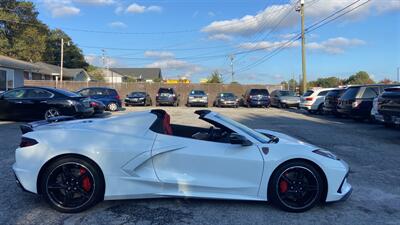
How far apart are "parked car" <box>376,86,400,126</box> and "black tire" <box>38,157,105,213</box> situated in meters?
9.21

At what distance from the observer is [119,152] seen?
481cm

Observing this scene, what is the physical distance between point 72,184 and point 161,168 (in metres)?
1.06

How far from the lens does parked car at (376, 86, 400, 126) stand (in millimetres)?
11211

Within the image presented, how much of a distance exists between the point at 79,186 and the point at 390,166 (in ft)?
19.4

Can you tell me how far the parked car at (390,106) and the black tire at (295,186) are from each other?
740 centimetres

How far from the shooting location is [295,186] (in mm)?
4938

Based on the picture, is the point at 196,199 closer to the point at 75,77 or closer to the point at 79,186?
the point at 79,186

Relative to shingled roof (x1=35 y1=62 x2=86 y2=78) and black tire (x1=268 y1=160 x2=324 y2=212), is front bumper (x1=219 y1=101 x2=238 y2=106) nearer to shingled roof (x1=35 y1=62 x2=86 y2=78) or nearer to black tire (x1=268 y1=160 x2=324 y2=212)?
black tire (x1=268 y1=160 x2=324 y2=212)

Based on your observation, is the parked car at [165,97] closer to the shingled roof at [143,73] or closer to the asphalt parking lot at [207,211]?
the asphalt parking lot at [207,211]

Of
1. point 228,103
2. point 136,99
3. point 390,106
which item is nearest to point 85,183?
point 390,106

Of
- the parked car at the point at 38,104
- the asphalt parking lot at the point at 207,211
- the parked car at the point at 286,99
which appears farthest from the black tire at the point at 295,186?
the parked car at the point at 286,99

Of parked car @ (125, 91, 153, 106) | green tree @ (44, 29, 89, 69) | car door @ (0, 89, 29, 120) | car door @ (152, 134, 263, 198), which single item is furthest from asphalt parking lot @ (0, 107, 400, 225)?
green tree @ (44, 29, 89, 69)

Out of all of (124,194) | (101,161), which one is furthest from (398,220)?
(101,161)

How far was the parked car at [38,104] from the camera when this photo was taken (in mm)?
14914
